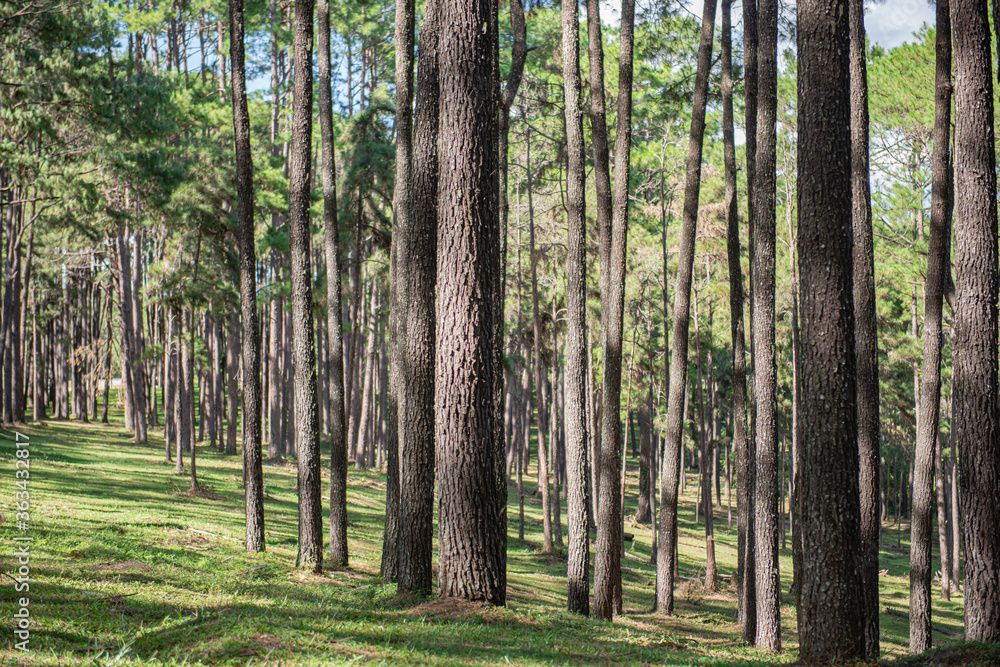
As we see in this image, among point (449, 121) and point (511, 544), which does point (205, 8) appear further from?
point (449, 121)

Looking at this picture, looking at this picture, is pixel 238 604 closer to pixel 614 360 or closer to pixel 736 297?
pixel 614 360

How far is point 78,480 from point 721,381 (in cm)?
3059

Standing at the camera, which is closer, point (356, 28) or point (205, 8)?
point (205, 8)

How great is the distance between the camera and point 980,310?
25.8 ft

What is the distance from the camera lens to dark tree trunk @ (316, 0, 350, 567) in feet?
37.7

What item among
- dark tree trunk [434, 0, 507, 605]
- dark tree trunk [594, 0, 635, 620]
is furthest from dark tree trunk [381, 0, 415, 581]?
dark tree trunk [594, 0, 635, 620]

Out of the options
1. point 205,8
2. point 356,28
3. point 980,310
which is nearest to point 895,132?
point 980,310

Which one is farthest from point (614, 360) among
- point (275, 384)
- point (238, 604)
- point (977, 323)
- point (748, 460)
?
point (275, 384)

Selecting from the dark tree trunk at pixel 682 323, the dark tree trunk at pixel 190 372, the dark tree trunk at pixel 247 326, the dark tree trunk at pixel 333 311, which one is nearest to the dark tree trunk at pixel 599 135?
the dark tree trunk at pixel 682 323

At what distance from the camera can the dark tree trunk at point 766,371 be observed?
10.6m

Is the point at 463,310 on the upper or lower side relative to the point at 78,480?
upper

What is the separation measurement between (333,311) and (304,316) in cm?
103

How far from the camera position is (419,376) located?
7840 millimetres

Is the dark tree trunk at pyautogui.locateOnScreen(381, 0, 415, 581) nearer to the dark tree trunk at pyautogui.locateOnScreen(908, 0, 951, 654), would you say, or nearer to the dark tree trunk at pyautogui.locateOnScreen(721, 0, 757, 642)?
the dark tree trunk at pyautogui.locateOnScreen(908, 0, 951, 654)
